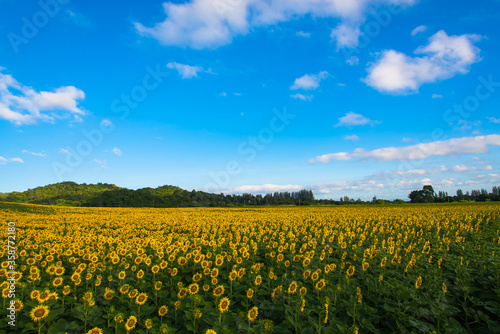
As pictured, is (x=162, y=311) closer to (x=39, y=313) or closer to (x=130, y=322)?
(x=130, y=322)

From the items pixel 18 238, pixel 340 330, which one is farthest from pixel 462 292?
pixel 18 238

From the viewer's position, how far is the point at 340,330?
3541 mm

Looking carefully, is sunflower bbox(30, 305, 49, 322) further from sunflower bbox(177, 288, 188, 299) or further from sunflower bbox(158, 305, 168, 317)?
sunflower bbox(177, 288, 188, 299)

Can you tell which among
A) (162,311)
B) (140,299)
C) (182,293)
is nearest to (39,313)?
(140,299)

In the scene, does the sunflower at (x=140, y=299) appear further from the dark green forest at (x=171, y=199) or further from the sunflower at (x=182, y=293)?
the dark green forest at (x=171, y=199)

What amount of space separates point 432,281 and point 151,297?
6121 millimetres

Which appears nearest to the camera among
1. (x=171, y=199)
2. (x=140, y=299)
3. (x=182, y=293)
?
(x=140, y=299)

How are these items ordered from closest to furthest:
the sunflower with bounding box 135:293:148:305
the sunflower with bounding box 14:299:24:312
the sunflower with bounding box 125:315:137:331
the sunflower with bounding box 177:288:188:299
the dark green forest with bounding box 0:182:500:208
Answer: the sunflower with bounding box 125:315:137:331 → the sunflower with bounding box 14:299:24:312 → the sunflower with bounding box 135:293:148:305 → the sunflower with bounding box 177:288:188:299 → the dark green forest with bounding box 0:182:500:208

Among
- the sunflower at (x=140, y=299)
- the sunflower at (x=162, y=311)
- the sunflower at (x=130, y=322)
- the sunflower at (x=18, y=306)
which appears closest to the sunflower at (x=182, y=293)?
the sunflower at (x=162, y=311)

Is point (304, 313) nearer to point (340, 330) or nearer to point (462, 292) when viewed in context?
point (340, 330)

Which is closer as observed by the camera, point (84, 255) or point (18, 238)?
point (84, 255)

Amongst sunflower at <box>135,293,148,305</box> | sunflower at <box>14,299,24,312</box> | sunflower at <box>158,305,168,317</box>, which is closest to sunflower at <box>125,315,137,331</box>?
sunflower at <box>158,305,168,317</box>

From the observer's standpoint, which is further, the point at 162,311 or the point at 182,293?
the point at 182,293

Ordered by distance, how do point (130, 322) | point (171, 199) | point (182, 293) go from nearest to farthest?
point (130, 322) < point (182, 293) < point (171, 199)
